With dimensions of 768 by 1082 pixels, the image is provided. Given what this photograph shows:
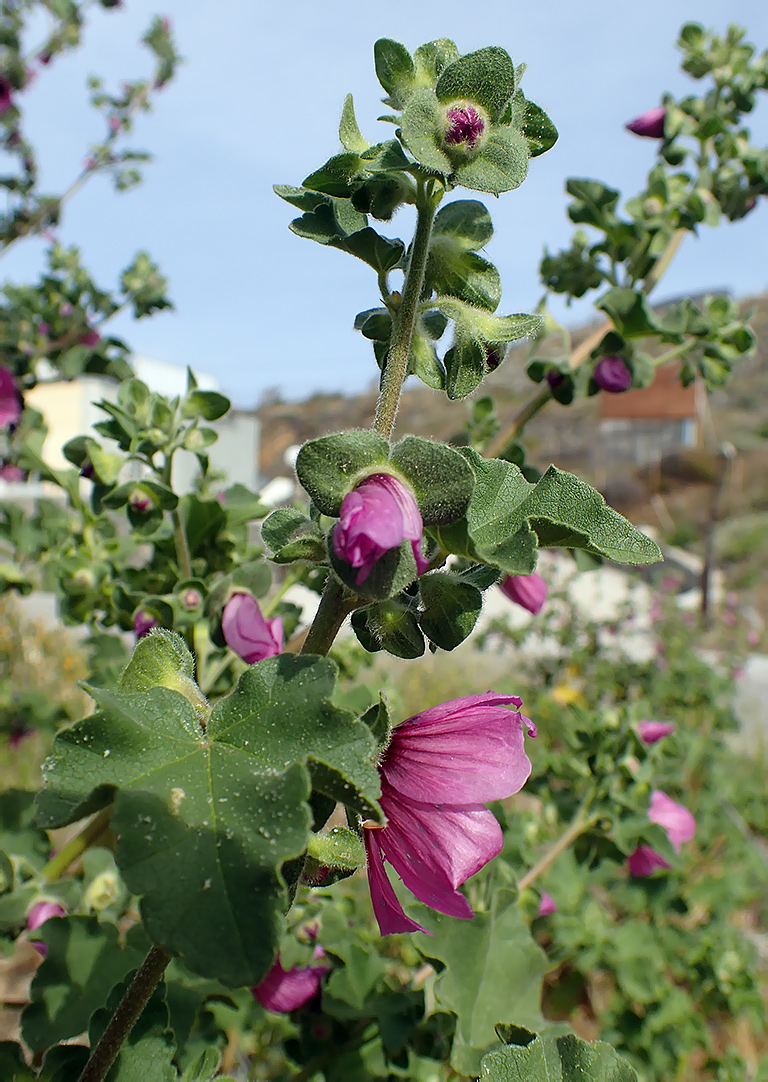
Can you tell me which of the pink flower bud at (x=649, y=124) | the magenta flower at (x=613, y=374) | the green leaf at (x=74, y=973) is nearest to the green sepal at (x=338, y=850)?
the green leaf at (x=74, y=973)

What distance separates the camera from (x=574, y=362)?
128 centimetres

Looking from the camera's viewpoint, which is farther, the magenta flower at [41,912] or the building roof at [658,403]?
the building roof at [658,403]

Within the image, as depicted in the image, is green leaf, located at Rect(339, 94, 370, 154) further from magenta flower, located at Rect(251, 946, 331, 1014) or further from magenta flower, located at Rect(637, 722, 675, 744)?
magenta flower, located at Rect(637, 722, 675, 744)

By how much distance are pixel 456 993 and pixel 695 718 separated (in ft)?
13.2

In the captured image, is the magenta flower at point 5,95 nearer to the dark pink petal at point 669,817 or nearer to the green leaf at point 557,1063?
the dark pink petal at point 669,817

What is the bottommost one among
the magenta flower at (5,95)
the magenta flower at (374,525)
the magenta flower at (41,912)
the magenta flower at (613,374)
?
the magenta flower at (41,912)

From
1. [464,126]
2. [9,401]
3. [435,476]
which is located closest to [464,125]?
[464,126]

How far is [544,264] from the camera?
4.71ft

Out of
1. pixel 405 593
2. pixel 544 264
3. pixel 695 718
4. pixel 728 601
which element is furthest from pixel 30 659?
pixel 405 593

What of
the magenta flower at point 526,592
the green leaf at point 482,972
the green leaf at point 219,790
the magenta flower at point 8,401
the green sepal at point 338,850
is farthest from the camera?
the magenta flower at point 8,401

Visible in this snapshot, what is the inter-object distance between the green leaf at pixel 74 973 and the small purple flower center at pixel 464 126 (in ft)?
2.67

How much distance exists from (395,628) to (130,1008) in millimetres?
289

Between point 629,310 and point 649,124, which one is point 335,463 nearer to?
point 629,310

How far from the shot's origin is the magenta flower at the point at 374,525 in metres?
0.43
